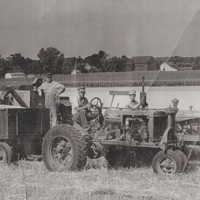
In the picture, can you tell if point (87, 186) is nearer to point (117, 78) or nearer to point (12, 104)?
point (12, 104)

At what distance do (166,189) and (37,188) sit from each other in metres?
1.68

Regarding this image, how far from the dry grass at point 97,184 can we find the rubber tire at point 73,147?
5.9 inches

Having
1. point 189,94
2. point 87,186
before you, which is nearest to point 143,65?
point 189,94

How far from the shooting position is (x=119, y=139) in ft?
25.9

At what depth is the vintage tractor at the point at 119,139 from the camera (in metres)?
7.38

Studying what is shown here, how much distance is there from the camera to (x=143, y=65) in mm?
24812

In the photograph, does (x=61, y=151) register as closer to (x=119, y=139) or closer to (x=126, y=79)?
(x=119, y=139)

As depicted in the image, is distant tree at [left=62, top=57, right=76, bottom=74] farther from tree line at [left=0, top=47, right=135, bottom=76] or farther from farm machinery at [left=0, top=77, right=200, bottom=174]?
farm machinery at [left=0, top=77, right=200, bottom=174]

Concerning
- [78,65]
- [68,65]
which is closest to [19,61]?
[68,65]

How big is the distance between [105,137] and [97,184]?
158 centimetres

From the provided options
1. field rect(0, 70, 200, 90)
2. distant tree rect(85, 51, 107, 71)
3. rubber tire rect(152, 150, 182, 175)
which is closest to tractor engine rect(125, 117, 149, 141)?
rubber tire rect(152, 150, 182, 175)

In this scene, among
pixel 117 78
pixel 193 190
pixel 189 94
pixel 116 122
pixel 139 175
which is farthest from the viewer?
pixel 117 78

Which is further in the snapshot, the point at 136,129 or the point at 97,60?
the point at 97,60

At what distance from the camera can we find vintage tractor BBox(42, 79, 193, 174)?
738 centimetres
